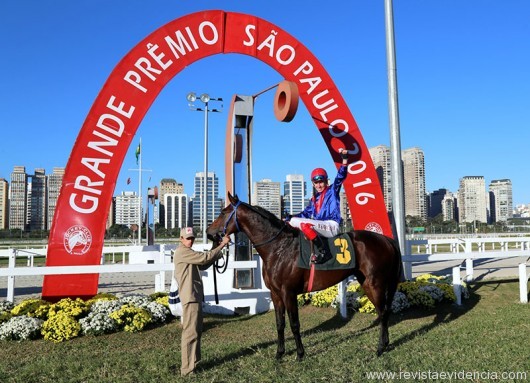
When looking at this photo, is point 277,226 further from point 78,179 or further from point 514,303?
point 514,303

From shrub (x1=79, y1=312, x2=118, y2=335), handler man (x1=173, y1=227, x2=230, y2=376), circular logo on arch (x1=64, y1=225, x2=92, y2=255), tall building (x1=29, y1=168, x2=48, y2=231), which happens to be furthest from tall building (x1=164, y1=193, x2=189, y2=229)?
handler man (x1=173, y1=227, x2=230, y2=376)

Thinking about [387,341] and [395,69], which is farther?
[395,69]

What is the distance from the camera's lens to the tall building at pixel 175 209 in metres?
52.8

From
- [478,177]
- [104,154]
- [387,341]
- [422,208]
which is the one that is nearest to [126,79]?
[104,154]

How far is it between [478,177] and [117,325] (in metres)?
112

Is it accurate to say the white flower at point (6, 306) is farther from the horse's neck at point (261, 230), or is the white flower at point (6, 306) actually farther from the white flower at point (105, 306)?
the horse's neck at point (261, 230)

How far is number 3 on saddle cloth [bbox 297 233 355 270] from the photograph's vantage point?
18.1ft

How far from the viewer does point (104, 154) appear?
7.99 meters

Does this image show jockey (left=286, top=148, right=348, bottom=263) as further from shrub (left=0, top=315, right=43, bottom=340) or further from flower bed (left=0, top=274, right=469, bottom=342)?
shrub (left=0, top=315, right=43, bottom=340)

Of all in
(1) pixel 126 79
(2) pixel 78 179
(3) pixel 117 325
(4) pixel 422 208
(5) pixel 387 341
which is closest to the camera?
(5) pixel 387 341

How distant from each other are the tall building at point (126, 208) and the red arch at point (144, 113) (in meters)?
56.9

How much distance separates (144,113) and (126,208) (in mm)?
62401

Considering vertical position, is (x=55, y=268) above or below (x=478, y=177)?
below

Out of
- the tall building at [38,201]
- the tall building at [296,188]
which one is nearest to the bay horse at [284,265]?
the tall building at [296,188]
